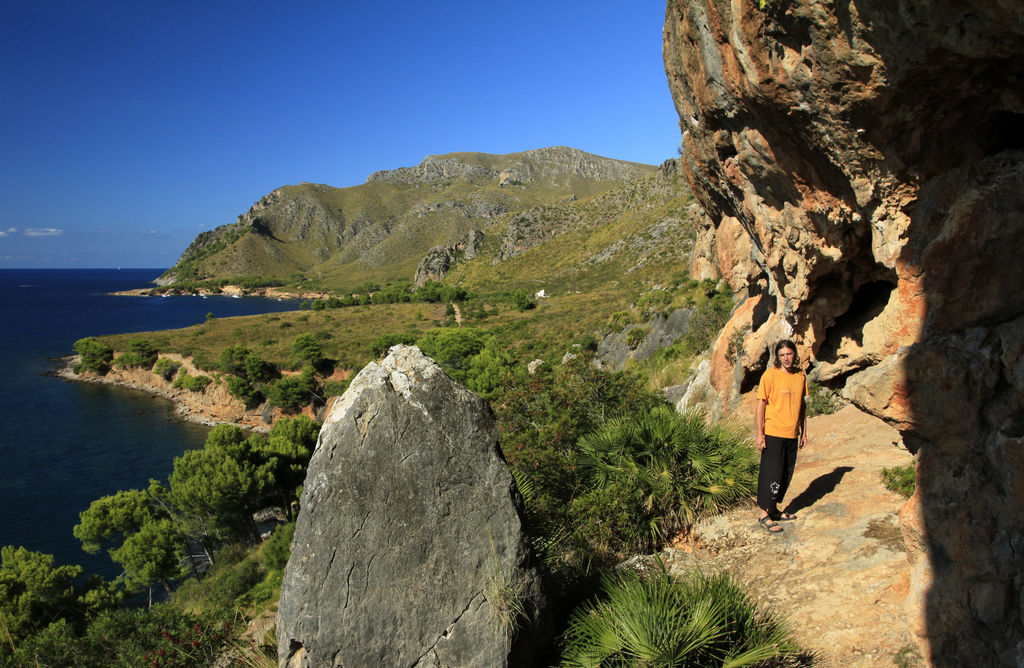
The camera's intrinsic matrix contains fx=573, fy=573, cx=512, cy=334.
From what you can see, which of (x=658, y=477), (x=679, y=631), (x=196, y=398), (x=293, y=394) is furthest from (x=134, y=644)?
(x=196, y=398)

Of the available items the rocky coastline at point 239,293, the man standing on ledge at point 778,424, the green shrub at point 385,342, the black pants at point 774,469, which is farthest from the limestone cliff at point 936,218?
the rocky coastline at point 239,293

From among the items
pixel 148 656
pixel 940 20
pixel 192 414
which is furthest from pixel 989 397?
pixel 192 414

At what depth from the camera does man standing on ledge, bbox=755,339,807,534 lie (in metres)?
6.07

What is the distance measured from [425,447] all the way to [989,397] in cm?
398

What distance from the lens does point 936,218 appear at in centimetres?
432

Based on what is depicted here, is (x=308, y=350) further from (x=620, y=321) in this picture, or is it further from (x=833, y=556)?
(x=833, y=556)

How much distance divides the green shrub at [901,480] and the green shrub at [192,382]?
6144 cm

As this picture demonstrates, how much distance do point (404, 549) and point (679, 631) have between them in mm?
2184

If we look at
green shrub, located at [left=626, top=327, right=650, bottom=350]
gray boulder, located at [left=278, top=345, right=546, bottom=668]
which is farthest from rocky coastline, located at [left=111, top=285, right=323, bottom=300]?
gray boulder, located at [left=278, top=345, right=546, bottom=668]

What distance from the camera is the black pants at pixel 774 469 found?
6.22 m

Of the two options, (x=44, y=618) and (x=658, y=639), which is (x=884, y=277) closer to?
(x=658, y=639)

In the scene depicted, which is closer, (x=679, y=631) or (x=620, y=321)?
(x=679, y=631)

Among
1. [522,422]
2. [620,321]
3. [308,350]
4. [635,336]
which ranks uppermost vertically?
[620,321]

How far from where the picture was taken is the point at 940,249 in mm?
4203
